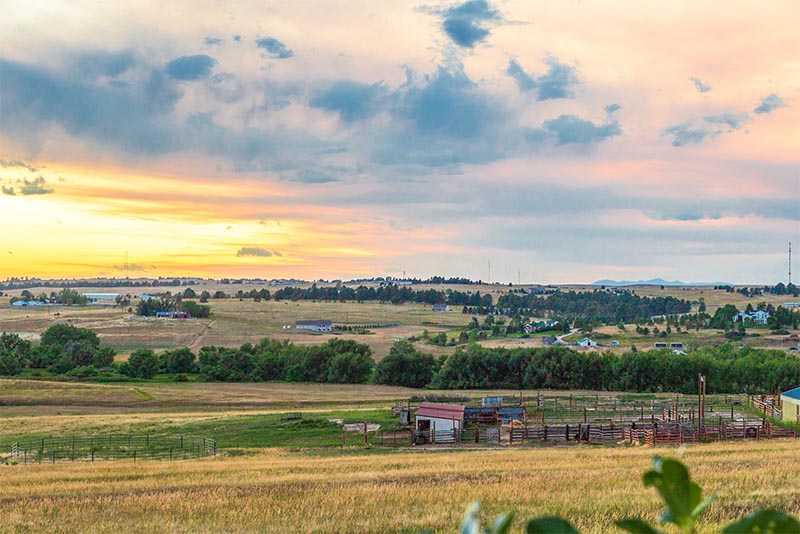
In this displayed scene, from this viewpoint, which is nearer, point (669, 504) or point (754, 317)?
point (669, 504)

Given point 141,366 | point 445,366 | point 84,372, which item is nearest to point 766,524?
point 445,366

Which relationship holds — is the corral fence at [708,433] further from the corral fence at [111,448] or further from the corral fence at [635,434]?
the corral fence at [111,448]

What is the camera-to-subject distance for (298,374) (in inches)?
4107

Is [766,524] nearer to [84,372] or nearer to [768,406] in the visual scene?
[768,406]

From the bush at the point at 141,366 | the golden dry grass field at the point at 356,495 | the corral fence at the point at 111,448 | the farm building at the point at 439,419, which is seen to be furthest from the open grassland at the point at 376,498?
the bush at the point at 141,366

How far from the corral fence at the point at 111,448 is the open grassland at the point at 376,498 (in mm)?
20945

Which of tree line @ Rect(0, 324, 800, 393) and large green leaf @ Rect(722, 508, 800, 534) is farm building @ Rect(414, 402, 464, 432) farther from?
large green leaf @ Rect(722, 508, 800, 534)

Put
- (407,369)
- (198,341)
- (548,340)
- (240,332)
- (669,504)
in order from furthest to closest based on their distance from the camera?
(240,332), (198,341), (548,340), (407,369), (669,504)

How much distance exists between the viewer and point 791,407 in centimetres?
5025

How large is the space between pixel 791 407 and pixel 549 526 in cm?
5456

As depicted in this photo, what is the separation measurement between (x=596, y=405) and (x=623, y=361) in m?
27.0

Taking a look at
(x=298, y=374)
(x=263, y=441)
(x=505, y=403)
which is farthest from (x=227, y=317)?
(x=263, y=441)

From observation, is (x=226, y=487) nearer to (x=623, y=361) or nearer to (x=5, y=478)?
(x=5, y=478)

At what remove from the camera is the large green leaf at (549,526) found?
1745 millimetres
